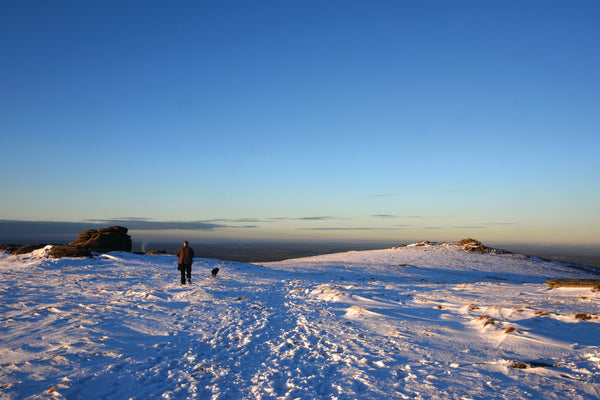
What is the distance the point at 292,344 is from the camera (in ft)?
23.2

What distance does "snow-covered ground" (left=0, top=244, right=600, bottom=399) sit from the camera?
4777mm

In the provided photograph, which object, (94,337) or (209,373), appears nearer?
(209,373)

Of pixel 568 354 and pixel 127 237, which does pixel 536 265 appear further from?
pixel 127 237

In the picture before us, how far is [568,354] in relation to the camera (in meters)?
5.98

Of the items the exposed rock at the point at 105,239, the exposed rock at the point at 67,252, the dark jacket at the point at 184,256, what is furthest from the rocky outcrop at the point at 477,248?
the exposed rock at the point at 67,252

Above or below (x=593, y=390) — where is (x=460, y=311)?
below

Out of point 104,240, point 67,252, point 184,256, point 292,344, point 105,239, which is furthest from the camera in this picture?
point 105,239

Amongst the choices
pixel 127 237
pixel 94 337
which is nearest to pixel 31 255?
pixel 127 237

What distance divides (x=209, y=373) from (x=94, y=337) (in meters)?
3.69

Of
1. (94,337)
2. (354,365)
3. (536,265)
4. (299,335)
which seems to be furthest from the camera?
(536,265)

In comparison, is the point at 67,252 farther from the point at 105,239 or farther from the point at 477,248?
the point at 477,248

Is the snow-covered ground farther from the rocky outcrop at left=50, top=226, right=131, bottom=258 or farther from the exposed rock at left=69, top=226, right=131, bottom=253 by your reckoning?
the exposed rock at left=69, top=226, right=131, bottom=253

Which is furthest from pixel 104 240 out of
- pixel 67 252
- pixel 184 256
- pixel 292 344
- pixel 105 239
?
pixel 292 344

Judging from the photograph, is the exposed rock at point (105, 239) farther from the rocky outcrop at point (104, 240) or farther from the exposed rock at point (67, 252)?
the exposed rock at point (67, 252)
